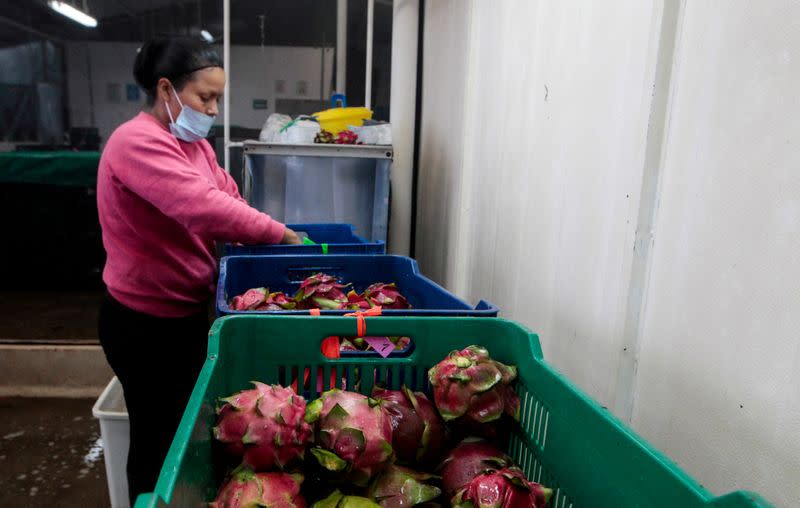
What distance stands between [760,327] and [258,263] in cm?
117

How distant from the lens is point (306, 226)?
2.06 metres

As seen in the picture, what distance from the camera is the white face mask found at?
1509 mm

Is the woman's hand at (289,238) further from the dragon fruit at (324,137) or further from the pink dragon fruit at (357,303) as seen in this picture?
the dragon fruit at (324,137)

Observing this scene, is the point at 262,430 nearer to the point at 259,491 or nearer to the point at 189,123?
the point at 259,491

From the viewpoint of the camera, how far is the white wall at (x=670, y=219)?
0.60 m

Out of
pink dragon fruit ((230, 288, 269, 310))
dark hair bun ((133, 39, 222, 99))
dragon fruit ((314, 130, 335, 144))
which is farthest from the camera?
dragon fruit ((314, 130, 335, 144))

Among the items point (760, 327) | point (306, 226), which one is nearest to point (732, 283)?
point (760, 327)

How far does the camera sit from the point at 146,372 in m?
1.53

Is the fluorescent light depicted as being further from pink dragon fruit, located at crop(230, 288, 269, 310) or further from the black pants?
pink dragon fruit, located at crop(230, 288, 269, 310)

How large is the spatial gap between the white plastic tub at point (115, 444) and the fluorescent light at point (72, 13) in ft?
21.6

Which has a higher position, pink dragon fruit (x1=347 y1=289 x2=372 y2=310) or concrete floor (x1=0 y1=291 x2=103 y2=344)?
pink dragon fruit (x1=347 y1=289 x2=372 y2=310)

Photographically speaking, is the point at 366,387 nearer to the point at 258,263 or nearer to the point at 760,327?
the point at 760,327

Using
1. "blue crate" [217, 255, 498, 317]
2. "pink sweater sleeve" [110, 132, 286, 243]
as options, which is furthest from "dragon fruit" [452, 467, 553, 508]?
"pink sweater sleeve" [110, 132, 286, 243]

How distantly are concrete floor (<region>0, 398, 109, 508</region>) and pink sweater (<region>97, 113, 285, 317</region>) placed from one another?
1.12 m
